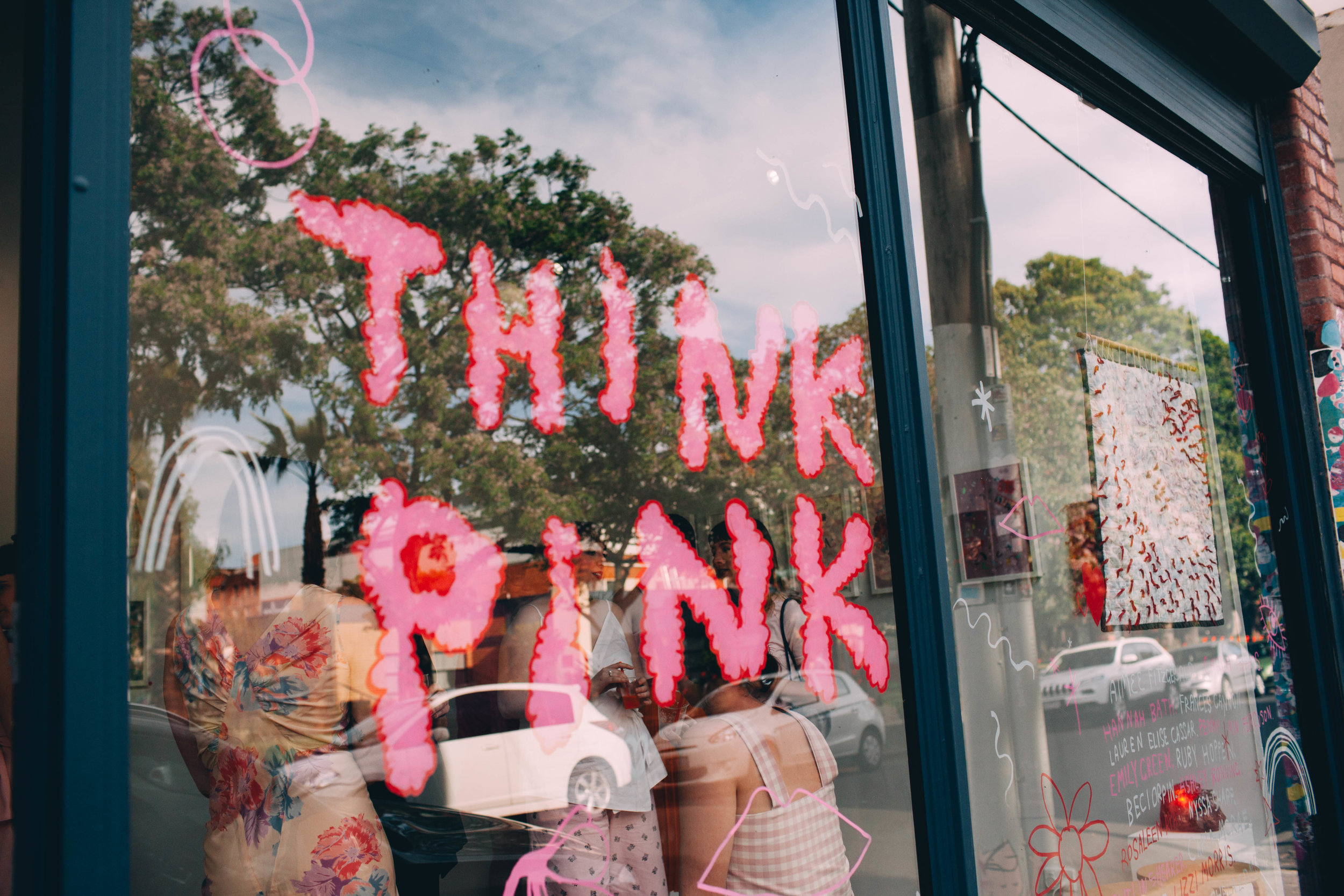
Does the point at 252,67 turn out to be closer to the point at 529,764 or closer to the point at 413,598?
the point at 413,598

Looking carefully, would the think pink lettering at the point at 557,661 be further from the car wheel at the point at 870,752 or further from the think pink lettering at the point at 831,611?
the car wheel at the point at 870,752

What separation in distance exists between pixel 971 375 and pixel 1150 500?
843 mm

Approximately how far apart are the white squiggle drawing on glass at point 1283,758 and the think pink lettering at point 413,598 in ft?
9.31

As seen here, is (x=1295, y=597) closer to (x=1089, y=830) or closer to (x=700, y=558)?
(x=1089, y=830)

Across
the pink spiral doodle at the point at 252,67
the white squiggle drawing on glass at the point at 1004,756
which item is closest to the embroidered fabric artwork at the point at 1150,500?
the white squiggle drawing on glass at the point at 1004,756

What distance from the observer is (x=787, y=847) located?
2.30 m

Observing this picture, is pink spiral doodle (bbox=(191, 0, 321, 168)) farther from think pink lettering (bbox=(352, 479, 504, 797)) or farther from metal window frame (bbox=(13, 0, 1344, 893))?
think pink lettering (bbox=(352, 479, 504, 797))

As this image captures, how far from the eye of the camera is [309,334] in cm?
239

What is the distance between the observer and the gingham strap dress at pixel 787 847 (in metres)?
2.26

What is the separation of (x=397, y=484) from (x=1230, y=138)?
3.29m

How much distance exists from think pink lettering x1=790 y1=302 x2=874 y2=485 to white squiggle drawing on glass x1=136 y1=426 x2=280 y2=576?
156 cm

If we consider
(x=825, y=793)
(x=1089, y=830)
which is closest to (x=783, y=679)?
(x=825, y=793)

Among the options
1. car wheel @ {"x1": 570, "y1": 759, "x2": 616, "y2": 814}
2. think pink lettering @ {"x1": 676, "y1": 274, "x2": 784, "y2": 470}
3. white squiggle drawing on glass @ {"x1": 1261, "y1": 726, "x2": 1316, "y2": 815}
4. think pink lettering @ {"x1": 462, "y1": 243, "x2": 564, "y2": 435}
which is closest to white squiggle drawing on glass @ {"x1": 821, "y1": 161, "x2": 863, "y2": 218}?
think pink lettering @ {"x1": 676, "y1": 274, "x2": 784, "y2": 470}

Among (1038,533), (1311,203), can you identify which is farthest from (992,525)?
(1311,203)
